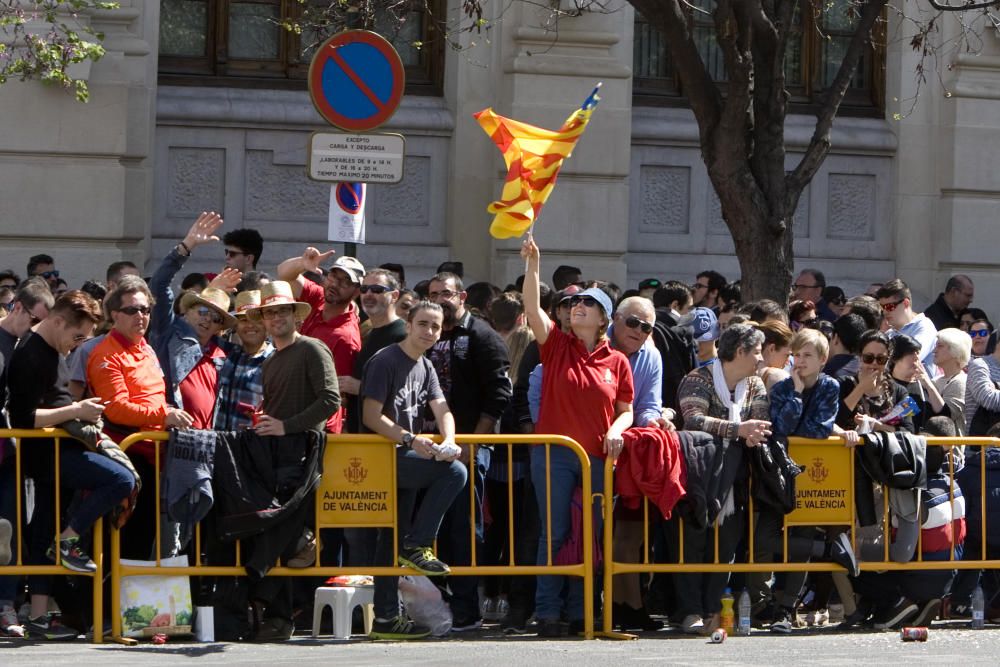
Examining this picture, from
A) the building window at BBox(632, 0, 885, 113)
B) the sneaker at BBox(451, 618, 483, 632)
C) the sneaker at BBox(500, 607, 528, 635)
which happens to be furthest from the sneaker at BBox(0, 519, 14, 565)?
the building window at BBox(632, 0, 885, 113)

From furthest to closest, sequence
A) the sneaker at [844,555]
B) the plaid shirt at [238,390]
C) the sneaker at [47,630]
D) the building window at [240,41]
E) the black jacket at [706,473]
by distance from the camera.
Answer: the building window at [240,41] < the sneaker at [844,555] < the black jacket at [706,473] < the plaid shirt at [238,390] < the sneaker at [47,630]

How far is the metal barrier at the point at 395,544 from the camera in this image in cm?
981

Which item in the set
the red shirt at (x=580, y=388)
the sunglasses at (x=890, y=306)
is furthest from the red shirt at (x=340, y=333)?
the sunglasses at (x=890, y=306)

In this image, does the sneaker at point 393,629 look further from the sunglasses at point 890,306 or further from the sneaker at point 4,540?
the sunglasses at point 890,306

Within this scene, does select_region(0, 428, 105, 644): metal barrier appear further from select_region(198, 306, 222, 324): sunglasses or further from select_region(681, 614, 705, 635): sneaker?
select_region(681, 614, 705, 635): sneaker

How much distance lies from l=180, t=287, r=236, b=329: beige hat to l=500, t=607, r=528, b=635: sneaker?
7.05 ft

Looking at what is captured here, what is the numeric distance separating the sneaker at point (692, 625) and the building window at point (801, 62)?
998cm

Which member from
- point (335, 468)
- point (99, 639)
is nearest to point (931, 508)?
point (335, 468)

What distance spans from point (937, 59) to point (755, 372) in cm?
962

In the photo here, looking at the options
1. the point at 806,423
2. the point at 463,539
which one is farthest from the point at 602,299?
the point at 463,539

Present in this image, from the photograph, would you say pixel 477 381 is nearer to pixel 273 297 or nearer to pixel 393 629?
pixel 273 297

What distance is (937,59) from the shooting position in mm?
19312

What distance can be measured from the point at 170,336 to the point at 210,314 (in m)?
0.26

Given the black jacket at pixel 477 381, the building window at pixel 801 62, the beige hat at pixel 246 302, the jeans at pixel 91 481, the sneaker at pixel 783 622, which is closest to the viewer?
the jeans at pixel 91 481
